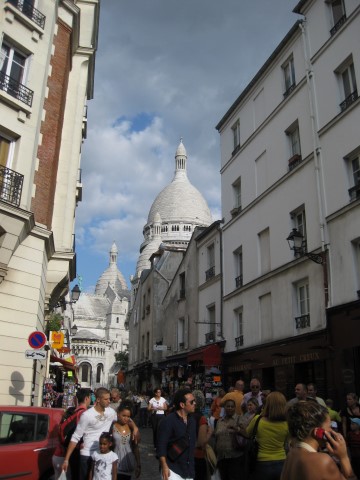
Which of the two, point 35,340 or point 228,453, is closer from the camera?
point 228,453

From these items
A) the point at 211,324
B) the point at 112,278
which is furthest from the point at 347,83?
the point at 112,278

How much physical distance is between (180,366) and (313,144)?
14846 millimetres

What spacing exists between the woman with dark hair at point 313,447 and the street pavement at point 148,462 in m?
7.37

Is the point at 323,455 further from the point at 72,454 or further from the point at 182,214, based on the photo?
the point at 182,214

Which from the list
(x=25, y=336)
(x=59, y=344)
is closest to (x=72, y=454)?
(x=25, y=336)

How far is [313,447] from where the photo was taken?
3.33 metres

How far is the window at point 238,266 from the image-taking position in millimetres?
20350

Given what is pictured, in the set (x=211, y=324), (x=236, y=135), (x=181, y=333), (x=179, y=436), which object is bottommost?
(x=179, y=436)

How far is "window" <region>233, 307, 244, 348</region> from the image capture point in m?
19.6

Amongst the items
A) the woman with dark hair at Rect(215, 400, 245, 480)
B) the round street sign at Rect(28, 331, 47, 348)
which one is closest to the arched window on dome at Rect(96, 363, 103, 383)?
the round street sign at Rect(28, 331, 47, 348)

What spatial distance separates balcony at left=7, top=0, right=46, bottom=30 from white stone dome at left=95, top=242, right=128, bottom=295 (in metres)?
132

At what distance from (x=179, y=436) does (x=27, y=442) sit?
3.15 metres

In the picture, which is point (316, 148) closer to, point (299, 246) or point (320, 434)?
point (299, 246)

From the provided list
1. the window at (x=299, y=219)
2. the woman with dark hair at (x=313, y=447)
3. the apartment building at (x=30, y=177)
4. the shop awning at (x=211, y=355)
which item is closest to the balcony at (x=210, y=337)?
the shop awning at (x=211, y=355)
